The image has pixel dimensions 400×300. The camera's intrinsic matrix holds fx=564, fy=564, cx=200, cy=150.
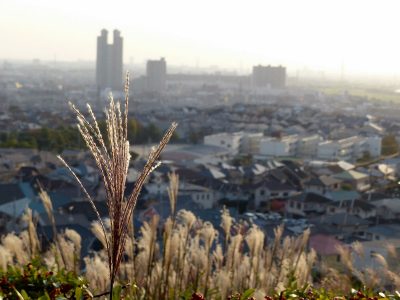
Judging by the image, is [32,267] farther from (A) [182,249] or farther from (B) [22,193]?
(B) [22,193]

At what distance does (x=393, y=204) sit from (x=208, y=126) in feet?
38.2

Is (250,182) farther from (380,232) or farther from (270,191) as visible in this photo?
(380,232)

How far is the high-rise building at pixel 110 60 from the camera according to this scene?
138 ft

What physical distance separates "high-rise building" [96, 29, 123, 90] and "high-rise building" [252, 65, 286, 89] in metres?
12.5

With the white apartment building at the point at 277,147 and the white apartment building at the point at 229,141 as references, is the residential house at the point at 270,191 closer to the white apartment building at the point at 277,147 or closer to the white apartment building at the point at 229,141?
the white apartment building at the point at 277,147

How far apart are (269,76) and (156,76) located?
1006 centimetres

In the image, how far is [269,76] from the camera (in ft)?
158

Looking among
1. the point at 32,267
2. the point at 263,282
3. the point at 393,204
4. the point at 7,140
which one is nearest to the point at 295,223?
the point at 393,204

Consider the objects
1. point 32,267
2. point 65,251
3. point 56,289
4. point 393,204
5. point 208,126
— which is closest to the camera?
point 56,289

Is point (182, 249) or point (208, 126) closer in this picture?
point (182, 249)

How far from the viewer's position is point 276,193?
8570 mm

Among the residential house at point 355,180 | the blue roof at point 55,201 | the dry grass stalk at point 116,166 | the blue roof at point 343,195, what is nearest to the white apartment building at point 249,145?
the residential house at point 355,180

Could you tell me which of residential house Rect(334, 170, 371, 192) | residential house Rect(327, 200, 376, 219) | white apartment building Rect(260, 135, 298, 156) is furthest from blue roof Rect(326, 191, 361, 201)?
white apartment building Rect(260, 135, 298, 156)

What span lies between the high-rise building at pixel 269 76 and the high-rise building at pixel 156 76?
860 centimetres
